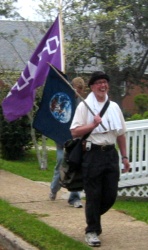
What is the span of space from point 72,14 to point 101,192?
9.32m

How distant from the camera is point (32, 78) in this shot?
8656 mm

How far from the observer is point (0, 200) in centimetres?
998

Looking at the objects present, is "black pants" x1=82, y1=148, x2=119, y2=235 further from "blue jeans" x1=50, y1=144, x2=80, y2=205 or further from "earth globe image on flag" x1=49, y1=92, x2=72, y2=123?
"blue jeans" x1=50, y1=144, x2=80, y2=205

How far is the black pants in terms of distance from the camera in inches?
275

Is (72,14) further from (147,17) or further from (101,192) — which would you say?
(101,192)

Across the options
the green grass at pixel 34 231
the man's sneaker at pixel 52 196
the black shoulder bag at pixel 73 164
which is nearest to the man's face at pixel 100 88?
the black shoulder bag at pixel 73 164

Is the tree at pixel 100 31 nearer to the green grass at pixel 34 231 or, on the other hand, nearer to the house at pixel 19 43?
the house at pixel 19 43

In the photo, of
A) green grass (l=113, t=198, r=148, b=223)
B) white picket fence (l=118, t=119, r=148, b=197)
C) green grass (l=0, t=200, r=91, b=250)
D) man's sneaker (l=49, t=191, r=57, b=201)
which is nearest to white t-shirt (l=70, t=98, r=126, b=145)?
green grass (l=0, t=200, r=91, b=250)

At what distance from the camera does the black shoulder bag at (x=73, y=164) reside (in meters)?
7.12

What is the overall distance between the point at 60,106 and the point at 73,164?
5.19 feet

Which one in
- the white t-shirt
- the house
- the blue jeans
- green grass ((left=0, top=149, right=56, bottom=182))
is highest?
the house

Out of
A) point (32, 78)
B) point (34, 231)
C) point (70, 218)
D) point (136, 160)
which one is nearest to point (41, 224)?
point (34, 231)

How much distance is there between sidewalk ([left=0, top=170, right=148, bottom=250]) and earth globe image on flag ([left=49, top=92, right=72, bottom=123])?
132 cm

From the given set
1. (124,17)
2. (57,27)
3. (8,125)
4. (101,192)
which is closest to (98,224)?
(101,192)
